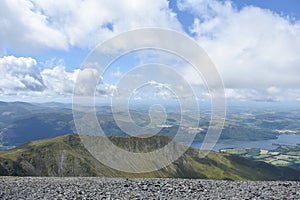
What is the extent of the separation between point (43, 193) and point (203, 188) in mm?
10246

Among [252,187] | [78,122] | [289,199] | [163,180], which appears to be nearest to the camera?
[289,199]

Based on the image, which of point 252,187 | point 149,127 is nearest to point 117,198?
point 149,127

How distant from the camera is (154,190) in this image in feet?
58.4

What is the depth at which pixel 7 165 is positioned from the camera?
181 metres

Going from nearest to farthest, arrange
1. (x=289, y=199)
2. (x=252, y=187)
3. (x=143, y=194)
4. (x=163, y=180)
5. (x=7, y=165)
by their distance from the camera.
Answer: (x=289, y=199)
(x=143, y=194)
(x=252, y=187)
(x=163, y=180)
(x=7, y=165)

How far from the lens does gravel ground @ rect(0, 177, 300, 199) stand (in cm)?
1634

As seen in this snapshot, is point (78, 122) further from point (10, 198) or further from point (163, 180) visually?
point (163, 180)

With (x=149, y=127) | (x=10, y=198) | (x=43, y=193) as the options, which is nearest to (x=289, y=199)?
(x=149, y=127)

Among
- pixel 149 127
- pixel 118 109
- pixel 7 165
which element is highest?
pixel 118 109

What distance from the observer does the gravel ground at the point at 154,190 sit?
1634cm

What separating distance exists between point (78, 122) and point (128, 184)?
5.77 meters

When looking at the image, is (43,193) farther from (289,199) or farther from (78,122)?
(289,199)

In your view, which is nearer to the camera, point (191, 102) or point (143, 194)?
point (143, 194)

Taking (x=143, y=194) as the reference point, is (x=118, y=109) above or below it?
above
